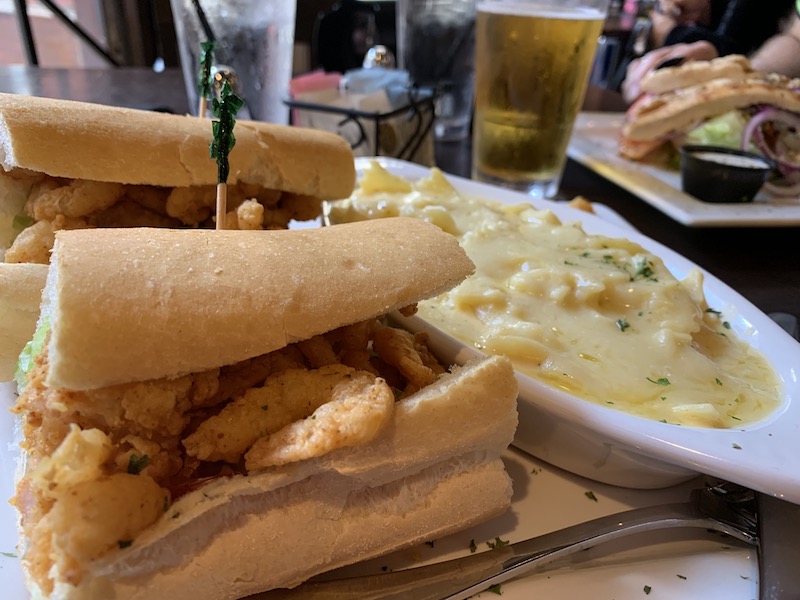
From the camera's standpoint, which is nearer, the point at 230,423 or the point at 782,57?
the point at 230,423

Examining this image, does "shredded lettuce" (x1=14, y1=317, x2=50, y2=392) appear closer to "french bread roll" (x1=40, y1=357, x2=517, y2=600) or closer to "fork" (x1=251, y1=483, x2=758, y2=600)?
"french bread roll" (x1=40, y1=357, x2=517, y2=600)

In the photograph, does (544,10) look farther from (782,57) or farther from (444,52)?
(782,57)

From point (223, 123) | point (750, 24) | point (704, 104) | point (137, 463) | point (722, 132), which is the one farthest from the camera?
point (750, 24)

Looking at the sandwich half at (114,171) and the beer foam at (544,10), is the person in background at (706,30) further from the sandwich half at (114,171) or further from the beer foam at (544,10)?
the sandwich half at (114,171)

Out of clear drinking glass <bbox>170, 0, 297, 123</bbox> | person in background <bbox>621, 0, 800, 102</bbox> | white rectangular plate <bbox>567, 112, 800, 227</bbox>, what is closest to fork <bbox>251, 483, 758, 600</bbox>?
white rectangular plate <bbox>567, 112, 800, 227</bbox>

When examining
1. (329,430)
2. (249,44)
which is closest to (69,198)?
(329,430)

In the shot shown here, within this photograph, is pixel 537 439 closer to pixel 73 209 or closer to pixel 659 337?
pixel 659 337

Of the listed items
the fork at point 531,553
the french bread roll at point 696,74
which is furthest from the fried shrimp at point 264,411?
the french bread roll at point 696,74
